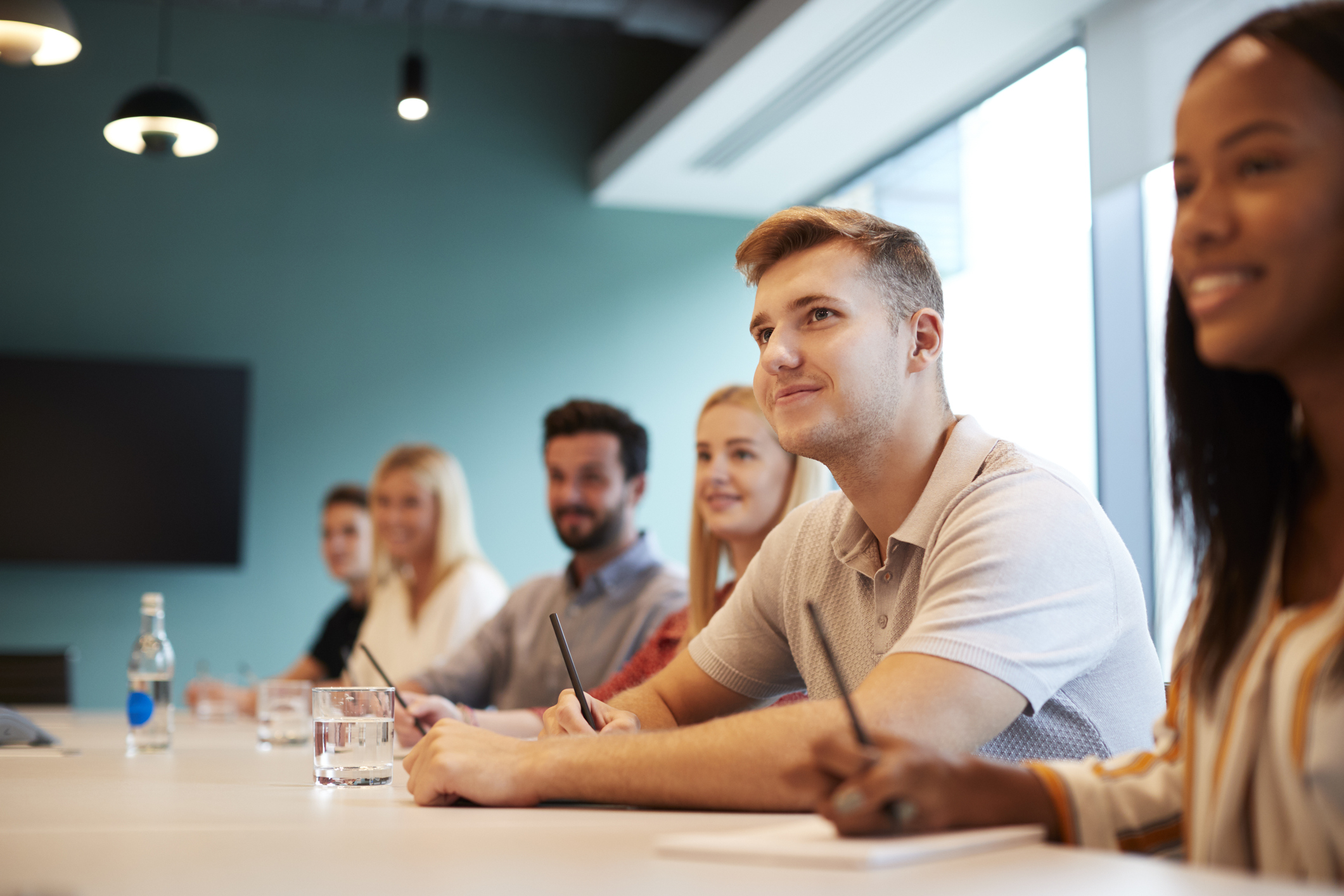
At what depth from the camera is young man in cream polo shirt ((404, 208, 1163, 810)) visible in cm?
116

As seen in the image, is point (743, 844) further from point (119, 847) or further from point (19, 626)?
point (19, 626)

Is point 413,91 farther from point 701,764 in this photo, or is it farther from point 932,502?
point 701,764

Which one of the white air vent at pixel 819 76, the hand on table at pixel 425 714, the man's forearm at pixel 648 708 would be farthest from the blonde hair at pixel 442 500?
the man's forearm at pixel 648 708

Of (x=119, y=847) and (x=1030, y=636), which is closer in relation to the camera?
(x=119, y=847)

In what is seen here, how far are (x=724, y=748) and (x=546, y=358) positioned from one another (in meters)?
4.74

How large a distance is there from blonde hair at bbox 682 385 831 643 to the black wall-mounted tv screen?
3325 mm

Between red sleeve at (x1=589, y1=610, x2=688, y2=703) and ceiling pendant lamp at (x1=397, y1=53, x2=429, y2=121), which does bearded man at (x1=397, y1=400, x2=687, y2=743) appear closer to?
red sleeve at (x1=589, y1=610, x2=688, y2=703)

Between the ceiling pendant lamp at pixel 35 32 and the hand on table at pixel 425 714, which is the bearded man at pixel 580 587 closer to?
the hand on table at pixel 425 714

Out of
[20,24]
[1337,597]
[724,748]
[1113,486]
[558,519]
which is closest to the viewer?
[1337,597]

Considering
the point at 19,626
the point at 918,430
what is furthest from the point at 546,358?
the point at 918,430

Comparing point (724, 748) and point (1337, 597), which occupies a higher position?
point (1337, 597)

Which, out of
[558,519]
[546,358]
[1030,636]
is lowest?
[1030,636]

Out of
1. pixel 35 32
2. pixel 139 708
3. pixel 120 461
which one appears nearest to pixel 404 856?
pixel 139 708

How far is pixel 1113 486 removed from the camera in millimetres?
3744
